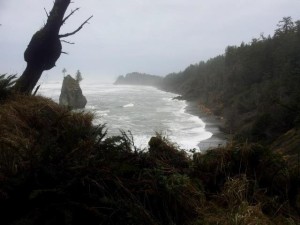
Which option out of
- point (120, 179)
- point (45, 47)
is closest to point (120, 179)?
point (120, 179)

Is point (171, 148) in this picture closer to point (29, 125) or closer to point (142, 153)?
point (142, 153)

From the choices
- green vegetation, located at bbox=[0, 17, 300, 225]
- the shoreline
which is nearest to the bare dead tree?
green vegetation, located at bbox=[0, 17, 300, 225]

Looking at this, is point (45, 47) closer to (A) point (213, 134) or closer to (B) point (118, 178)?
(B) point (118, 178)

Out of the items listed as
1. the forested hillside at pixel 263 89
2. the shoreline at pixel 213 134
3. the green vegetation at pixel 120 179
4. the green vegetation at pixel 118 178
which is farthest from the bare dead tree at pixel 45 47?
the forested hillside at pixel 263 89

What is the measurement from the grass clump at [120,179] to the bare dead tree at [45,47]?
120cm

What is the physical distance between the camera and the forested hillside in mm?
35219

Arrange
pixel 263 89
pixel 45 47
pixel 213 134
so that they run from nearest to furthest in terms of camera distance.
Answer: pixel 45 47
pixel 213 134
pixel 263 89

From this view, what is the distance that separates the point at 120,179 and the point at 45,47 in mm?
3469

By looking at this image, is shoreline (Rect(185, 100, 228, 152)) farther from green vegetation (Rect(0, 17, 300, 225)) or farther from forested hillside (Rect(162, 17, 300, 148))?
green vegetation (Rect(0, 17, 300, 225))

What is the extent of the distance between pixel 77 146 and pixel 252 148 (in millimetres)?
2295

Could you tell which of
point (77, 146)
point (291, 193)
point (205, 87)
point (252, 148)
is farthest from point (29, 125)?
point (205, 87)

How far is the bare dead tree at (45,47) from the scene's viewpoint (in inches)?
244

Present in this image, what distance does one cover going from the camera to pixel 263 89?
5291 centimetres

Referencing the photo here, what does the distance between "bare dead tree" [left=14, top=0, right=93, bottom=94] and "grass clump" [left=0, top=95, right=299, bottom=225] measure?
1.20 meters
